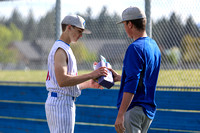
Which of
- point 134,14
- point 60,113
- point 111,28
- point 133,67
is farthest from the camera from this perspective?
point 111,28

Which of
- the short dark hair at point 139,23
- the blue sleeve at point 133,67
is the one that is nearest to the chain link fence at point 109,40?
the short dark hair at point 139,23

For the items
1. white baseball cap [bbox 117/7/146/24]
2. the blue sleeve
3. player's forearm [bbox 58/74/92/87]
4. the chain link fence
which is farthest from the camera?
the chain link fence

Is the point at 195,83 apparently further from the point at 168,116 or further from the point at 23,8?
the point at 23,8

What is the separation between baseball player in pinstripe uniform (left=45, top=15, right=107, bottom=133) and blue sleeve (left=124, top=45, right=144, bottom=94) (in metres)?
0.52

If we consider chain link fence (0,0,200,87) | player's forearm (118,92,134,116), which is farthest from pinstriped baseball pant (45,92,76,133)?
chain link fence (0,0,200,87)

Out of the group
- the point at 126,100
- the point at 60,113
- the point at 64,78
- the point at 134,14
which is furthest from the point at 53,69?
the point at 134,14

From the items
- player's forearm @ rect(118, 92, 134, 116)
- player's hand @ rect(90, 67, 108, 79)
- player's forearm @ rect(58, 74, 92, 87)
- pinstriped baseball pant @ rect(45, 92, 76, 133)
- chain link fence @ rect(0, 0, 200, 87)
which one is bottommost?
pinstriped baseball pant @ rect(45, 92, 76, 133)

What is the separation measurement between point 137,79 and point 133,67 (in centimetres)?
11

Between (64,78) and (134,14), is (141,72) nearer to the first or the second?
(134,14)

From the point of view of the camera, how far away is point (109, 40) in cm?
497

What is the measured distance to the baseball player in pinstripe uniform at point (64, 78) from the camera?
3.06 meters

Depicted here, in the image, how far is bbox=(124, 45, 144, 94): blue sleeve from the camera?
8.54ft

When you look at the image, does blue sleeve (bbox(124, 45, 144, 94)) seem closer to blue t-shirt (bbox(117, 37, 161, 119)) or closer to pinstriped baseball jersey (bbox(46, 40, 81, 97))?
blue t-shirt (bbox(117, 37, 161, 119))

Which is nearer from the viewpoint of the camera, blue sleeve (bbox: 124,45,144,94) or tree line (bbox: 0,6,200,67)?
blue sleeve (bbox: 124,45,144,94)
